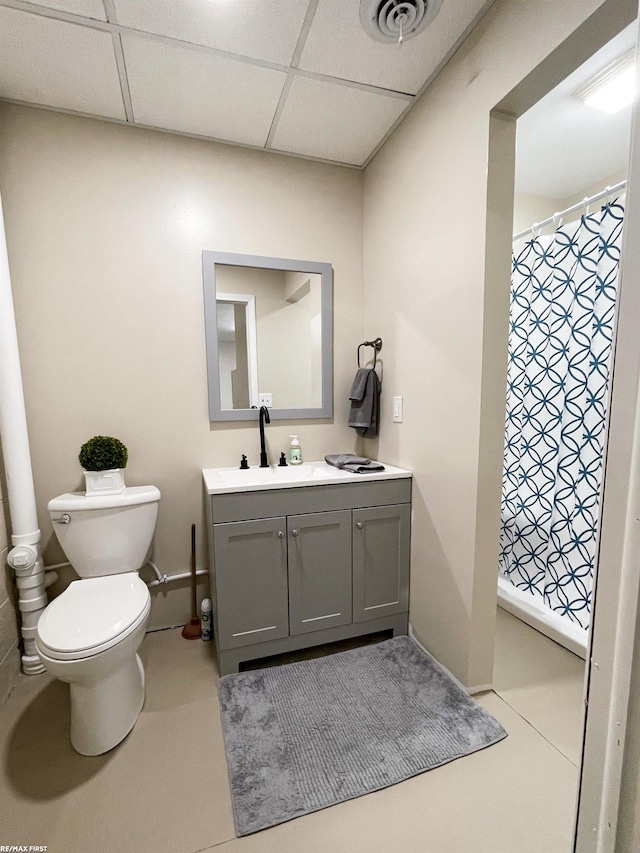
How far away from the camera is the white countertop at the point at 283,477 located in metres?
1.60

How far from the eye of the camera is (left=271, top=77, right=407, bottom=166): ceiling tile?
62.1 inches

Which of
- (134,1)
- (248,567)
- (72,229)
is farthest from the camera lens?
(72,229)

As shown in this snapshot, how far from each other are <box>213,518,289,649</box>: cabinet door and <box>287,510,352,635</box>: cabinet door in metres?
0.05

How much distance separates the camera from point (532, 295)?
6.38 feet

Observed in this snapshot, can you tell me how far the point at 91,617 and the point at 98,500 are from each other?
1.60 ft

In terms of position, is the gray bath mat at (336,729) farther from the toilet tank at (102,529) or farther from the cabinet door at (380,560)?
the toilet tank at (102,529)

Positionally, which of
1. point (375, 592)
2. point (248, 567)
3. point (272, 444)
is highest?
point (272, 444)

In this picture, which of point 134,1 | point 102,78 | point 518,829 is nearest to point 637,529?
point 518,829

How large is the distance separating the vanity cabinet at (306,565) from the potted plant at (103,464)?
428 millimetres

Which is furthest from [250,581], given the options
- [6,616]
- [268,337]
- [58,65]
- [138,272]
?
[58,65]

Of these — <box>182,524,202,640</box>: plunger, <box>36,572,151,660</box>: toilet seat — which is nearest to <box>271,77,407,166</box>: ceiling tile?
<box>182,524,202,640</box>: plunger

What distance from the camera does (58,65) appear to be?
4.71 ft

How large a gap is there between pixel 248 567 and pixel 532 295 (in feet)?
6.40

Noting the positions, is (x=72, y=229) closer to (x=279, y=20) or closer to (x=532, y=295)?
(x=279, y=20)
